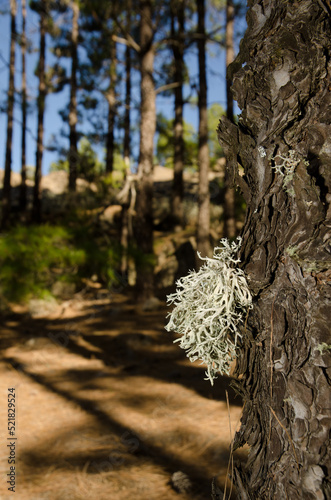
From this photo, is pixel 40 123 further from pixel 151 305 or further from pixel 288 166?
pixel 288 166

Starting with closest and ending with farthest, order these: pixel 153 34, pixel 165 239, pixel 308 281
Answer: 1. pixel 308 281
2. pixel 153 34
3. pixel 165 239

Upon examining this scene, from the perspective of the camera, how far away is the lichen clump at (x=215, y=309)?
1628 millimetres

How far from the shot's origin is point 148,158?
29.1ft

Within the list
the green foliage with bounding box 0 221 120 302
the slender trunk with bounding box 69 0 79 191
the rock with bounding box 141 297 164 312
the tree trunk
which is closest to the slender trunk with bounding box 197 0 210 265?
the rock with bounding box 141 297 164 312

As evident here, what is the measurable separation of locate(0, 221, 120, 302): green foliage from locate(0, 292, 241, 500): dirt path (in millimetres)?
1077

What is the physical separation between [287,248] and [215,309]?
0.37 m

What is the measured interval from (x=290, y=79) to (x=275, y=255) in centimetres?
68

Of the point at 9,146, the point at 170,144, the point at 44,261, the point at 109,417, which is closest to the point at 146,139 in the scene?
the point at 44,261

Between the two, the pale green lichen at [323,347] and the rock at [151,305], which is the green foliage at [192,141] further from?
the pale green lichen at [323,347]

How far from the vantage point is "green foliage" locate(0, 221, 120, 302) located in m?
6.15

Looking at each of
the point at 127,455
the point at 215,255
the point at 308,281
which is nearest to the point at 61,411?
the point at 127,455

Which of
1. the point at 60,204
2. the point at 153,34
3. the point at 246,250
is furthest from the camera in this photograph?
the point at 60,204

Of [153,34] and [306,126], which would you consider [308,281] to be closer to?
[306,126]

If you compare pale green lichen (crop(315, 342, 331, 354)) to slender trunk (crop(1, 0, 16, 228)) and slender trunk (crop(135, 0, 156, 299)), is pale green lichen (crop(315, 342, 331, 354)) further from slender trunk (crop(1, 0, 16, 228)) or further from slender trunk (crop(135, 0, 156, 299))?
slender trunk (crop(1, 0, 16, 228))
